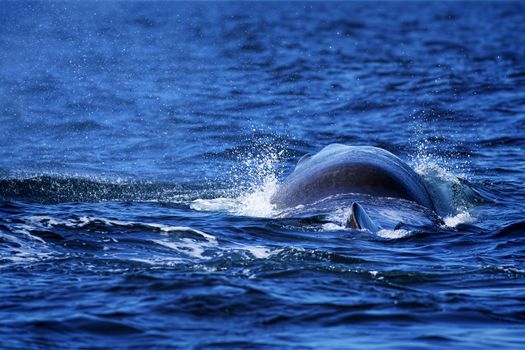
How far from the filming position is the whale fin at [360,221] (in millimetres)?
11099

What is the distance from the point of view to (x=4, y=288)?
9.43 metres

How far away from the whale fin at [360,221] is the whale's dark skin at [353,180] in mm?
1244

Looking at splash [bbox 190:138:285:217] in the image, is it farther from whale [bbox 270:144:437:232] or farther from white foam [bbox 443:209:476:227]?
white foam [bbox 443:209:476:227]

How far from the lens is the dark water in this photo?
28.1 ft

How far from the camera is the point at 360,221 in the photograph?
11.3 m

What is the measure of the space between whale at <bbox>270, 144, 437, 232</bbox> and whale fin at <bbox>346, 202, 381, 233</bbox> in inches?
17.3

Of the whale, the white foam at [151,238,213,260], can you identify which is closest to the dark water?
the white foam at [151,238,213,260]

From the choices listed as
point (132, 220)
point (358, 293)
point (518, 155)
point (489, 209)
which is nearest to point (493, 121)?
point (518, 155)

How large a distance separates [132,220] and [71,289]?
3456 mm

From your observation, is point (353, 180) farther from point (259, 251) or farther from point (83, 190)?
point (83, 190)

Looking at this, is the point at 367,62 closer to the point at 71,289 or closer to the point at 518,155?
the point at 518,155

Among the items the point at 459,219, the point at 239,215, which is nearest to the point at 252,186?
the point at 239,215

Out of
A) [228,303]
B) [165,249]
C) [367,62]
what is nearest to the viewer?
[228,303]

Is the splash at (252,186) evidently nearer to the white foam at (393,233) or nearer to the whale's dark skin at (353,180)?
the whale's dark skin at (353,180)
